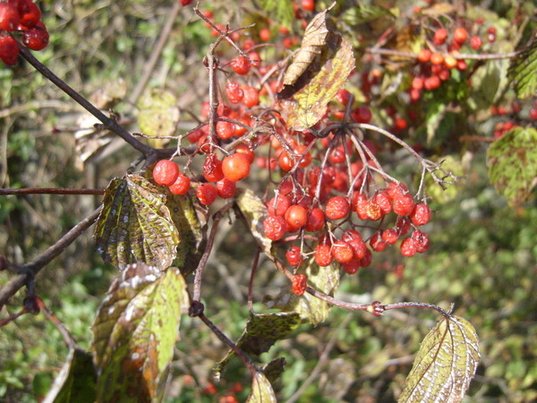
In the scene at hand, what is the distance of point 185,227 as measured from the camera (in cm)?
150

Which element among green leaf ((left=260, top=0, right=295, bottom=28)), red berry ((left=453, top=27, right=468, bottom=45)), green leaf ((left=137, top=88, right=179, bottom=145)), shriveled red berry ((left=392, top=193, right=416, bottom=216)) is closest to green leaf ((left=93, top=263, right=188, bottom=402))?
shriveled red berry ((left=392, top=193, right=416, bottom=216))

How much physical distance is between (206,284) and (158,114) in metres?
3.32

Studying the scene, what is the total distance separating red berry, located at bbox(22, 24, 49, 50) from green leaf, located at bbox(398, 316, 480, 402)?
1.25 meters

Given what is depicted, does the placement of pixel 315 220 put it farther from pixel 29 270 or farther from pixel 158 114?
pixel 158 114

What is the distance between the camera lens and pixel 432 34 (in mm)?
2322

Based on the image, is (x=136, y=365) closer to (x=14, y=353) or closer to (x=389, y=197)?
(x=389, y=197)

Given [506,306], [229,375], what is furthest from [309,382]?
[506,306]

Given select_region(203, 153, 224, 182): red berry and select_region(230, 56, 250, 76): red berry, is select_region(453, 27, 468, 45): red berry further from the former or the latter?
select_region(203, 153, 224, 182): red berry

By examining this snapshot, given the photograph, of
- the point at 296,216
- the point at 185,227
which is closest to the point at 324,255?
the point at 296,216

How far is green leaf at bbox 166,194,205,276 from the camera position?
1.49 metres

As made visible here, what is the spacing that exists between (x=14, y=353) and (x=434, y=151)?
2701 mm

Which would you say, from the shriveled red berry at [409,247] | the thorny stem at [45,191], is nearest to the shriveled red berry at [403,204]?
the shriveled red berry at [409,247]

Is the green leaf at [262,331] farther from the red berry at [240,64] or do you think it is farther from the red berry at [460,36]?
the red berry at [460,36]

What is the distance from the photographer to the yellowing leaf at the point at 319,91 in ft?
4.64
